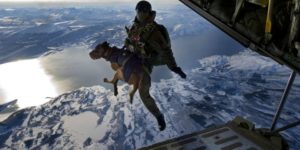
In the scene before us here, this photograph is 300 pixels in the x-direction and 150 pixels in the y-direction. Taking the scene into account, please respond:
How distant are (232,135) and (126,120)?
105017 millimetres

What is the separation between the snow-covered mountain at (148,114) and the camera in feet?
310

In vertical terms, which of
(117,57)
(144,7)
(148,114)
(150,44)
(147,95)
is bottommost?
(148,114)

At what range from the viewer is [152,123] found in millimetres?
105938

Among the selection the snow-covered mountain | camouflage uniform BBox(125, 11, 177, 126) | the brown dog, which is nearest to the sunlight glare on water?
the snow-covered mountain

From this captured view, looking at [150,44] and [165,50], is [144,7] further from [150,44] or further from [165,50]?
[165,50]

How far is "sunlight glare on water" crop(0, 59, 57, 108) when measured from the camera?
463 ft

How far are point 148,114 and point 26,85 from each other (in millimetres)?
82831

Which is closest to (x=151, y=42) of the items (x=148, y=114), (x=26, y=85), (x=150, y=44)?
(x=150, y=44)

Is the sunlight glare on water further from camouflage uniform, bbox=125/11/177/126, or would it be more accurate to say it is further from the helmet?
the helmet

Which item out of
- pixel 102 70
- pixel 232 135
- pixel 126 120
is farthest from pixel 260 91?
pixel 232 135

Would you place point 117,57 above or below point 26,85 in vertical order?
above

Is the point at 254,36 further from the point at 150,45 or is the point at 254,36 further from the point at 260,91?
the point at 260,91

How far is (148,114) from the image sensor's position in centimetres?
11406

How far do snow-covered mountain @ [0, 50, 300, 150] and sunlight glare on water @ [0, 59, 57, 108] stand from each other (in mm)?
14641
